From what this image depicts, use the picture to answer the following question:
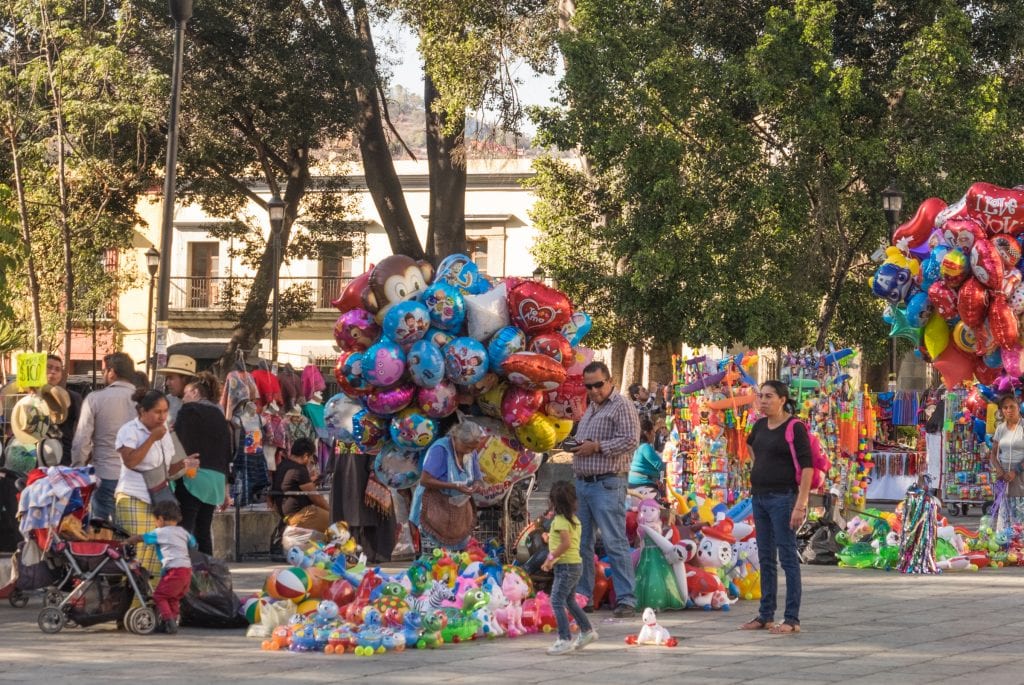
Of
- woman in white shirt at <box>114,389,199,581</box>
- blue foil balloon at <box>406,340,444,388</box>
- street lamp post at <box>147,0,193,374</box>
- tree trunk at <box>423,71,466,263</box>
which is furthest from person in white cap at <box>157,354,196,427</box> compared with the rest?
tree trunk at <box>423,71,466,263</box>

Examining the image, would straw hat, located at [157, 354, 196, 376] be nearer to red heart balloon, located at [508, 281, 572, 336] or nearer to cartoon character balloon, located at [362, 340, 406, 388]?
cartoon character balloon, located at [362, 340, 406, 388]

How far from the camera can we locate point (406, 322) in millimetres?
11336

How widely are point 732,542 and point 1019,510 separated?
4799mm

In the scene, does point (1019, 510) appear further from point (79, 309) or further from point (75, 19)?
point (79, 309)

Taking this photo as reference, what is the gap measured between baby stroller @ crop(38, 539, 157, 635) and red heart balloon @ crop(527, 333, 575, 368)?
3.12 m

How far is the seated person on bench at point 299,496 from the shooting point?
14531 millimetres

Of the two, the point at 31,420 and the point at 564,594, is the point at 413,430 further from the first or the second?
the point at 31,420

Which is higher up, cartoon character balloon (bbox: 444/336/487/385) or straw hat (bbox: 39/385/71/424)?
cartoon character balloon (bbox: 444/336/487/385)

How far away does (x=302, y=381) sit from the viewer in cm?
1897

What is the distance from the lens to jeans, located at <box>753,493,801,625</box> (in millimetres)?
10617

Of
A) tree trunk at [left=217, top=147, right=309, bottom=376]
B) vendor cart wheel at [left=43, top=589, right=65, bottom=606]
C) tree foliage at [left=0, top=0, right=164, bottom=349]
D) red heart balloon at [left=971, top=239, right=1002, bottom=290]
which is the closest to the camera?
vendor cart wheel at [left=43, top=589, right=65, bottom=606]

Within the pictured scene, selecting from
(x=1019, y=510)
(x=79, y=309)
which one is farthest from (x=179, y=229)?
(x=1019, y=510)

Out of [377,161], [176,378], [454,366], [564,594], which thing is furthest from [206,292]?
[564,594]

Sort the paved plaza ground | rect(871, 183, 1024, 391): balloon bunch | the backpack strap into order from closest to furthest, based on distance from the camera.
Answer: the paved plaza ground < the backpack strap < rect(871, 183, 1024, 391): balloon bunch
